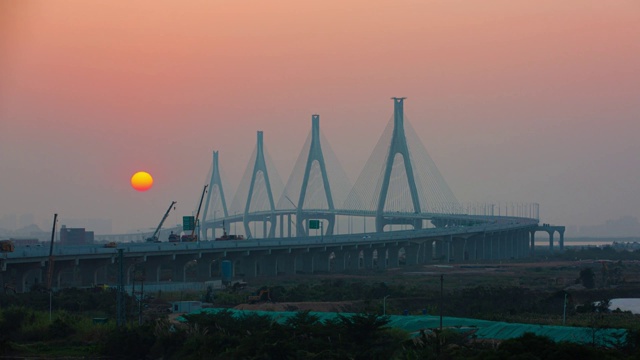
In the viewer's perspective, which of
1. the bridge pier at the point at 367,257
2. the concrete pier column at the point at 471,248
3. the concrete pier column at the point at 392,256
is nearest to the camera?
the bridge pier at the point at 367,257

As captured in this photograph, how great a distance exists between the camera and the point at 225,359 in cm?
3438

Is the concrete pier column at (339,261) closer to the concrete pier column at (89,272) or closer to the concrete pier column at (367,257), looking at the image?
the concrete pier column at (367,257)

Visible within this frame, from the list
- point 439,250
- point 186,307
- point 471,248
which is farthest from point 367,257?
point 186,307

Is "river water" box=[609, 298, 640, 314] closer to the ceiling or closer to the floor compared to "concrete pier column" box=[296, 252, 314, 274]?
closer to the floor

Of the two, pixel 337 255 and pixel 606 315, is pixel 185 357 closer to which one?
pixel 606 315

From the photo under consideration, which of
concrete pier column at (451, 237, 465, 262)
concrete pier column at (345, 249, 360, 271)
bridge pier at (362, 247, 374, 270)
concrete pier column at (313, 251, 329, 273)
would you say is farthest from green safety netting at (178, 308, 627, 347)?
concrete pier column at (451, 237, 465, 262)

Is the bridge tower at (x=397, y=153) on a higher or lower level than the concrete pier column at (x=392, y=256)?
higher

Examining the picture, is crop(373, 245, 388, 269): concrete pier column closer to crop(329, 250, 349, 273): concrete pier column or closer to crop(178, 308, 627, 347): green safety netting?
crop(329, 250, 349, 273): concrete pier column

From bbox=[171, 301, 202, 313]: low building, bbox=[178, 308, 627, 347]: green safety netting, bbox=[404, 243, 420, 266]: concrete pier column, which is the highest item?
bbox=[404, 243, 420, 266]: concrete pier column

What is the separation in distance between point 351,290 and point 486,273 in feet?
103

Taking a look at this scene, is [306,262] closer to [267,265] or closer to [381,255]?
[267,265]

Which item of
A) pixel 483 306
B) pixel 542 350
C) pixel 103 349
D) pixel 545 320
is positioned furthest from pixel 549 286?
pixel 542 350

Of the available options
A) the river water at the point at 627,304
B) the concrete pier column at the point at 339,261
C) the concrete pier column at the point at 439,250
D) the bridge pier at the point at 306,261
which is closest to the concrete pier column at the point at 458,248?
the concrete pier column at the point at 439,250

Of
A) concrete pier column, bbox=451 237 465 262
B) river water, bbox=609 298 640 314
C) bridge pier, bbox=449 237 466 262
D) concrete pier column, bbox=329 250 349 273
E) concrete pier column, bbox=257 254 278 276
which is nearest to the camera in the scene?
river water, bbox=609 298 640 314
